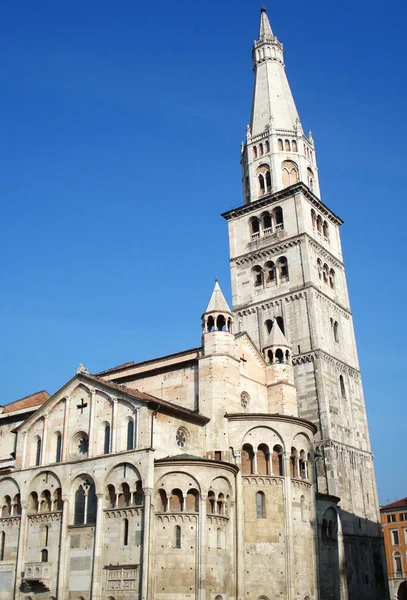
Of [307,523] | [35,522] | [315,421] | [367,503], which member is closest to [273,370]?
[315,421]

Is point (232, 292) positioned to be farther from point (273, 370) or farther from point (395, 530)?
point (395, 530)

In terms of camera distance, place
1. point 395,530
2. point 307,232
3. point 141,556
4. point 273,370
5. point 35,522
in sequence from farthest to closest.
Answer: point 395,530 → point 307,232 → point 273,370 → point 35,522 → point 141,556

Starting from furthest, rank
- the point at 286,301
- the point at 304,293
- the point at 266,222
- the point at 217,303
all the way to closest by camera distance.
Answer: the point at 266,222 → the point at 286,301 → the point at 304,293 → the point at 217,303

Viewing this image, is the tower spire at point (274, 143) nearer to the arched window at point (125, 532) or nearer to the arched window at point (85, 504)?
the arched window at point (85, 504)

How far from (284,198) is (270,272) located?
20.6ft

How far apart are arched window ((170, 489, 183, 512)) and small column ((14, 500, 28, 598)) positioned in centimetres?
897

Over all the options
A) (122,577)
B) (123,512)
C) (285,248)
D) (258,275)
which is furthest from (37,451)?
(285,248)

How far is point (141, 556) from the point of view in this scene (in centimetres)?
3053

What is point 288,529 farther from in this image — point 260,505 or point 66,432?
point 66,432

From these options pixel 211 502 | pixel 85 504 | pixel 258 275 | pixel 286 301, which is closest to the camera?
pixel 211 502

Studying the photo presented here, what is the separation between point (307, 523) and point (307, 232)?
970 inches

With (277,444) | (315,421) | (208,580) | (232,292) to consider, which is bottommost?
(208,580)

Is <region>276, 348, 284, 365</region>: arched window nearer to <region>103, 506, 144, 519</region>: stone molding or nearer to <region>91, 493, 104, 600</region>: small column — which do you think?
<region>103, 506, 144, 519</region>: stone molding

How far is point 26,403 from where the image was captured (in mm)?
47438
